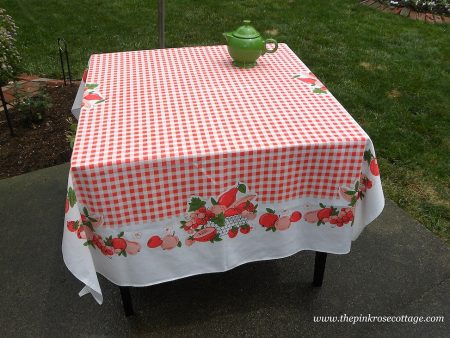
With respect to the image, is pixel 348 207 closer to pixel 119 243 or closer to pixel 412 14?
pixel 119 243

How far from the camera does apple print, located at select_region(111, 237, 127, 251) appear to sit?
5.33 feet

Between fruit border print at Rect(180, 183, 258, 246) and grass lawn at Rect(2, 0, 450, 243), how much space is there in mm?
1511

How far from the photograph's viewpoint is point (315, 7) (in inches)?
250

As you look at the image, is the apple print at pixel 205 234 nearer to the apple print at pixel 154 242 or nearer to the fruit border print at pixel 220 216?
the fruit border print at pixel 220 216

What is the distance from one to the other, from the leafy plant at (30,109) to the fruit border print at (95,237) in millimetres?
2274

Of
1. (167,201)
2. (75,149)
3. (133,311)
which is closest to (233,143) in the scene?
(167,201)

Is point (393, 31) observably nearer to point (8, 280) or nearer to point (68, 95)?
point (68, 95)

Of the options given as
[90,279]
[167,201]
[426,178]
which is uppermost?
[167,201]

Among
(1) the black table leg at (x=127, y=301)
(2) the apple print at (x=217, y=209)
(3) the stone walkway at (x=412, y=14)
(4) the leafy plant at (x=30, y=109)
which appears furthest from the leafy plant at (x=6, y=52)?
(3) the stone walkway at (x=412, y=14)

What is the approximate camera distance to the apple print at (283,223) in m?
1.79

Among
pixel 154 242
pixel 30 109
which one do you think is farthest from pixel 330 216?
pixel 30 109

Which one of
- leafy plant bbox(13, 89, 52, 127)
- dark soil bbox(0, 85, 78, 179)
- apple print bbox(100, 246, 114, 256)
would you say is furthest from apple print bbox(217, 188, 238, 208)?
leafy plant bbox(13, 89, 52, 127)

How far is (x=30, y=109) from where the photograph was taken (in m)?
3.57

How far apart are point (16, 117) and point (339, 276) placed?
9.54 feet
